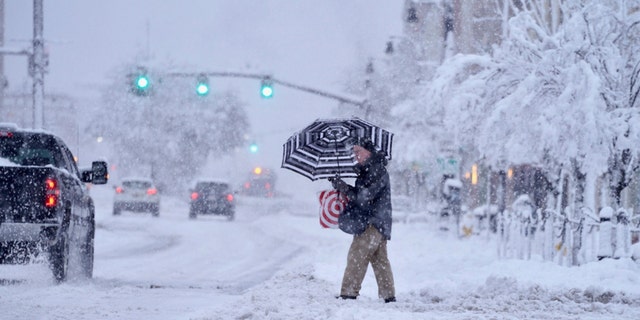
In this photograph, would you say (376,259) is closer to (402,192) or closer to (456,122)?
(456,122)

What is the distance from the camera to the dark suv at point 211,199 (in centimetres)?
4084

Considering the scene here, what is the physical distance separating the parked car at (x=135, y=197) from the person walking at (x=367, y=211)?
32.6 meters

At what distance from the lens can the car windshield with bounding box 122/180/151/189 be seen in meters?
42.3

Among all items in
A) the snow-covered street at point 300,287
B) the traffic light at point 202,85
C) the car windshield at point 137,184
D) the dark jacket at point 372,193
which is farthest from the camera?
the car windshield at point 137,184

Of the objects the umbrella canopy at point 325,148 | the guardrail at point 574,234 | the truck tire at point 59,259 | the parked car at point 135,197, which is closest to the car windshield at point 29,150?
the truck tire at point 59,259

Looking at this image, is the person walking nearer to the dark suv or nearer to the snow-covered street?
the snow-covered street

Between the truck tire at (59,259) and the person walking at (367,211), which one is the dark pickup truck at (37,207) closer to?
the truck tire at (59,259)

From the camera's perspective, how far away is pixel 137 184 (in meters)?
42.4

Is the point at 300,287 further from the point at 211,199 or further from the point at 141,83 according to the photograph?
the point at 211,199

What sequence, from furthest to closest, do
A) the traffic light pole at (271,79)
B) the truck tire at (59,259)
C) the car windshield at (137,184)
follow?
the car windshield at (137,184)
the traffic light pole at (271,79)
the truck tire at (59,259)

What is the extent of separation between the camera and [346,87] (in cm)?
6906

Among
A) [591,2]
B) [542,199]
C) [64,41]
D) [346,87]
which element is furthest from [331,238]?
[346,87]

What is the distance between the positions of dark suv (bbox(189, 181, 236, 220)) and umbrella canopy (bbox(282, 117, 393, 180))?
2950cm

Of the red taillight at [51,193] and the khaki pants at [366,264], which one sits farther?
the red taillight at [51,193]
